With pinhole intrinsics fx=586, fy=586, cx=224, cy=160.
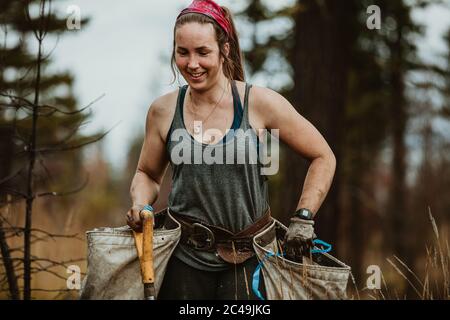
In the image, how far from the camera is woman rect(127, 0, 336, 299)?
2.96m

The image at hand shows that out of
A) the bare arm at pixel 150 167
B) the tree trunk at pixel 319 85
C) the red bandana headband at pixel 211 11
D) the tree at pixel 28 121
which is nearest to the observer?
the red bandana headband at pixel 211 11

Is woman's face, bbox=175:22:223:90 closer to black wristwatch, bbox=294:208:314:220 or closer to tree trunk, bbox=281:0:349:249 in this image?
black wristwatch, bbox=294:208:314:220

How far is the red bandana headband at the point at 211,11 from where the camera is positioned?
304 centimetres

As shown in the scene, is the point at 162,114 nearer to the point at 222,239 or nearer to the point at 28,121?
the point at 222,239

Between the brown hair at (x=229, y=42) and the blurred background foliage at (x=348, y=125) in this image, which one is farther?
the blurred background foliage at (x=348, y=125)

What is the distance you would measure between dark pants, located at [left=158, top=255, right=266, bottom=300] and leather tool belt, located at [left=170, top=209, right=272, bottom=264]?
0.06 metres

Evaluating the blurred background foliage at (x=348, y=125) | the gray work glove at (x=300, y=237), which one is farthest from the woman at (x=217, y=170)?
the blurred background foliage at (x=348, y=125)

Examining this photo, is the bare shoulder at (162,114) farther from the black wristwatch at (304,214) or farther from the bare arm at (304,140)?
the black wristwatch at (304,214)

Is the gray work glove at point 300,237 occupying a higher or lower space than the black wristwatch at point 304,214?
lower

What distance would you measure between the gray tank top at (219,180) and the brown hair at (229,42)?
0.23 m

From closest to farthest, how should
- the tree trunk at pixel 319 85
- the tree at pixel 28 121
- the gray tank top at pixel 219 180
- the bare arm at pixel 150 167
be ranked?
the gray tank top at pixel 219 180 → the bare arm at pixel 150 167 → the tree at pixel 28 121 → the tree trunk at pixel 319 85

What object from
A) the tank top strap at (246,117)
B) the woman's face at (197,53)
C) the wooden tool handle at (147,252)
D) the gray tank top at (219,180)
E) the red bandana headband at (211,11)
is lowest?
the wooden tool handle at (147,252)

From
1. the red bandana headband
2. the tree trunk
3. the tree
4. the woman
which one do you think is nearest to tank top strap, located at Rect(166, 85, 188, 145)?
the woman
